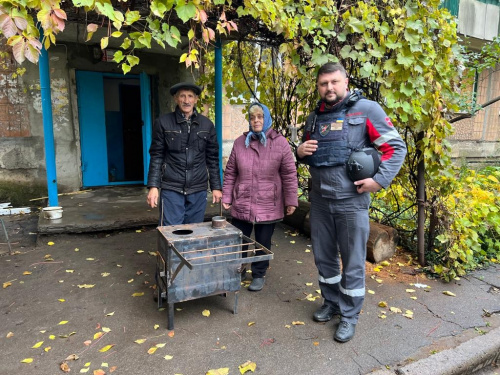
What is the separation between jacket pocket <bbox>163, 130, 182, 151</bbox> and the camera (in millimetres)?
3359

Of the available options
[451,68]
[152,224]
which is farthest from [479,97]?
[152,224]

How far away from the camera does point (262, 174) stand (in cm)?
328

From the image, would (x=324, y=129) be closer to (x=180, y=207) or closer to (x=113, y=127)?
(x=180, y=207)

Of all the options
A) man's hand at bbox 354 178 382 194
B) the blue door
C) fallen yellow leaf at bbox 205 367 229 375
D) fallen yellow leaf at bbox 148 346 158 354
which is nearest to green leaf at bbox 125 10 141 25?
man's hand at bbox 354 178 382 194

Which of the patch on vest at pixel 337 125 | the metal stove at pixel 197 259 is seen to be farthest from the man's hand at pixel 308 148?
the metal stove at pixel 197 259

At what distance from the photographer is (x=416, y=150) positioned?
407cm

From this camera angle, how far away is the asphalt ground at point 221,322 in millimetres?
2527

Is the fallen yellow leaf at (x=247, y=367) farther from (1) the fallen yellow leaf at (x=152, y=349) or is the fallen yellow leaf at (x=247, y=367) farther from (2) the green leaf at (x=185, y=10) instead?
(2) the green leaf at (x=185, y=10)

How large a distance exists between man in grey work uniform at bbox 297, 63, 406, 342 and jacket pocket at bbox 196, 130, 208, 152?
3.37 ft

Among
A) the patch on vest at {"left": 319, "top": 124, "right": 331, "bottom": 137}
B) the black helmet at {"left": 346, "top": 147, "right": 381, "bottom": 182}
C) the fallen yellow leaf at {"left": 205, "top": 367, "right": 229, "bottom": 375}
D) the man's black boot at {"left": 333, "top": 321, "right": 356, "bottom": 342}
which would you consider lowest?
the fallen yellow leaf at {"left": 205, "top": 367, "right": 229, "bottom": 375}

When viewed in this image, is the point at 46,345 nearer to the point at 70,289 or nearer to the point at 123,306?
the point at 123,306

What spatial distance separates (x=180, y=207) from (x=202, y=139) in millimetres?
690

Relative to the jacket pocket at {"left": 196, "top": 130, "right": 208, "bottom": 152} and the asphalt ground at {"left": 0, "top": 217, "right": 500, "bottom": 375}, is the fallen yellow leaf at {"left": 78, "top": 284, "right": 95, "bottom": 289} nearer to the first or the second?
the asphalt ground at {"left": 0, "top": 217, "right": 500, "bottom": 375}

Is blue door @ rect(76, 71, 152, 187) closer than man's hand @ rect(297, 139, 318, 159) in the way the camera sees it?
No
